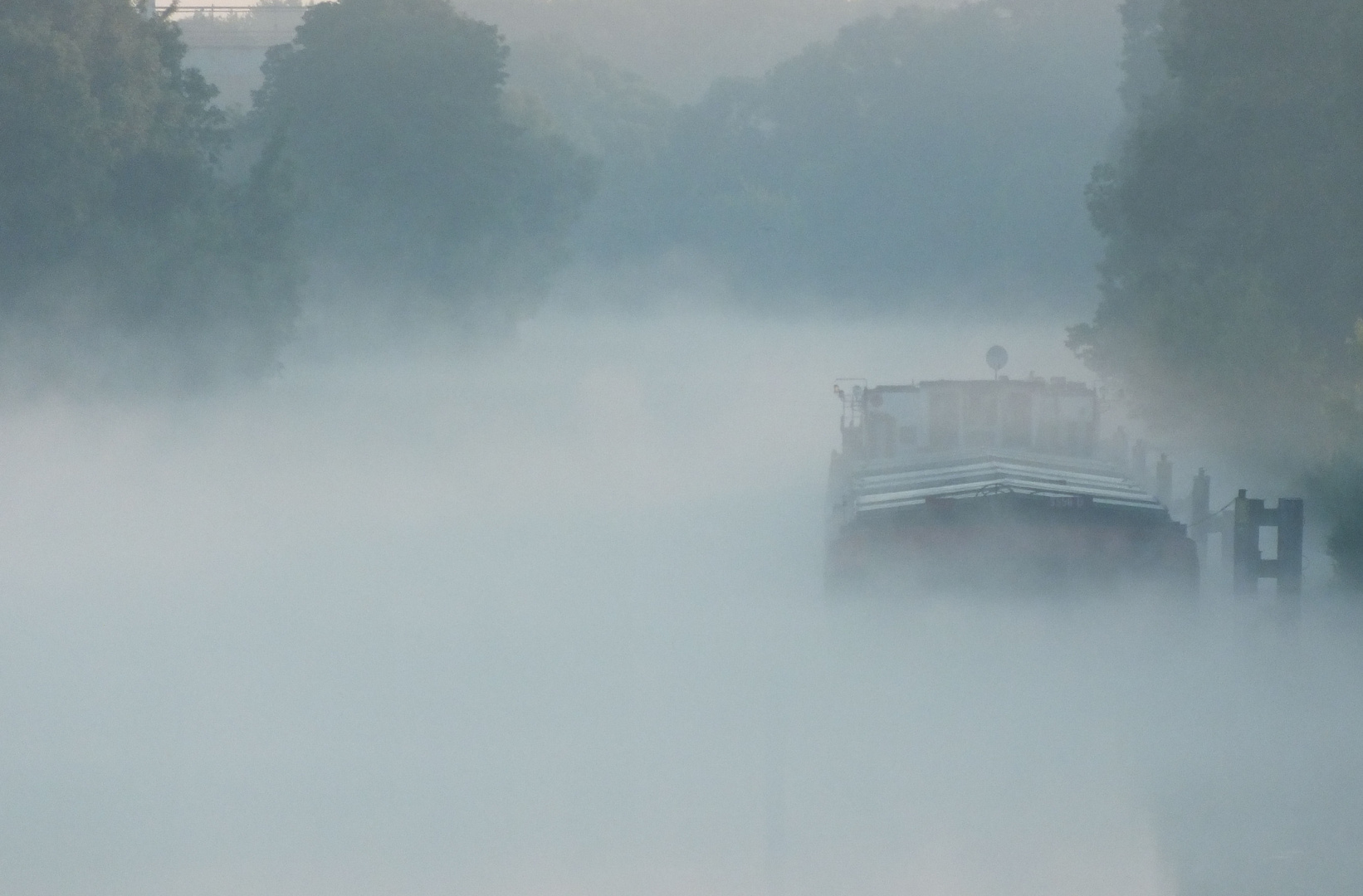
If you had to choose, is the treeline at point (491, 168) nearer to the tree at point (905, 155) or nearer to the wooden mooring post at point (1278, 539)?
the tree at point (905, 155)

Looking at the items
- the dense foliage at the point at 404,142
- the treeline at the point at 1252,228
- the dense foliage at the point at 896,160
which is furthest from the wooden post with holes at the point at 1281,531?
the dense foliage at the point at 896,160

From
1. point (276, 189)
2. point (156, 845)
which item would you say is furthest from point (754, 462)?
point (156, 845)

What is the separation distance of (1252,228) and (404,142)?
38.4m

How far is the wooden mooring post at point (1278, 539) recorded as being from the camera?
61.8ft

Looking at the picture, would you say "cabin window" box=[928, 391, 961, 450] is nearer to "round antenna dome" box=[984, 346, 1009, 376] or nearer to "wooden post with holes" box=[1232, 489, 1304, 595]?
"round antenna dome" box=[984, 346, 1009, 376]

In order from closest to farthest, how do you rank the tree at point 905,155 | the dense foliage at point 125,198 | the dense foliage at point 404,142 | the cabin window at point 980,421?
the cabin window at point 980,421 → the dense foliage at point 125,198 → the dense foliage at point 404,142 → the tree at point 905,155

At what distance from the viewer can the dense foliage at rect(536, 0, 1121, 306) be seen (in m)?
114

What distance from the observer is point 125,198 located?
45969mm

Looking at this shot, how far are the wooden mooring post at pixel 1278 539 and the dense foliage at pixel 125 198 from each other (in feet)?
88.9

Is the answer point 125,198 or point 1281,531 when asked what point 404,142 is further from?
point 1281,531

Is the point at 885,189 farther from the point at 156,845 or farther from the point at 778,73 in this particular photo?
the point at 156,845

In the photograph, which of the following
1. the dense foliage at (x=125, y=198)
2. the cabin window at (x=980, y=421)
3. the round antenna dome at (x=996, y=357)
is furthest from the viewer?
the dense foliage at (x=125, y=198)

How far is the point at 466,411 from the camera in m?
50.5

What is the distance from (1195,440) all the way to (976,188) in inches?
3116
